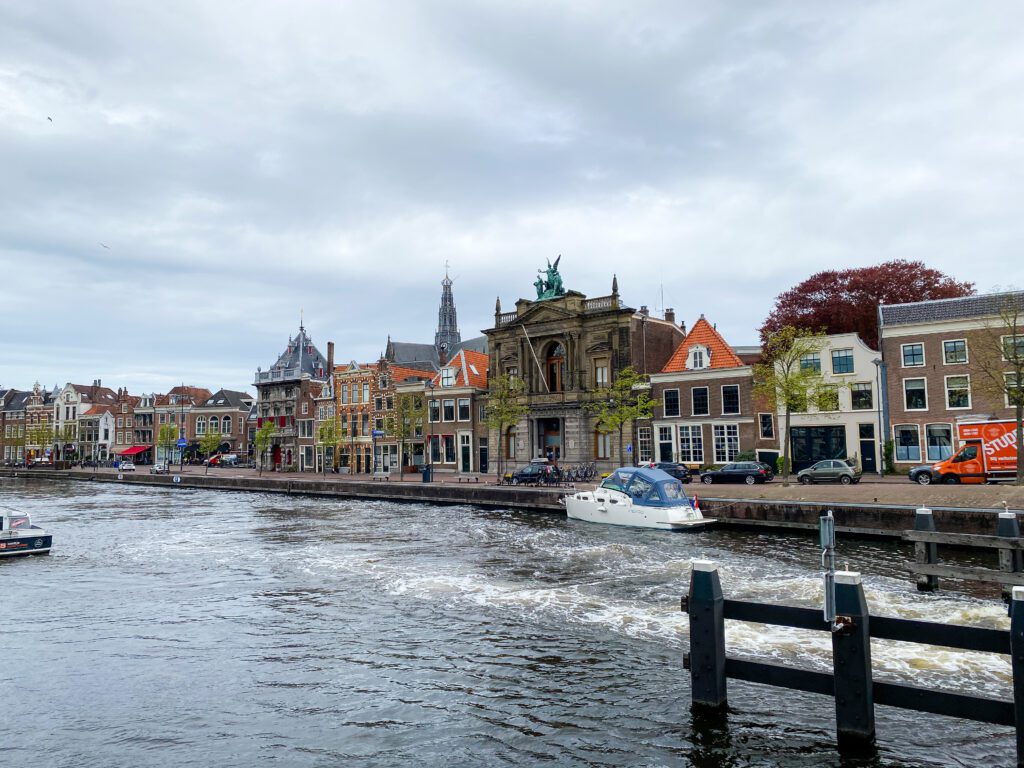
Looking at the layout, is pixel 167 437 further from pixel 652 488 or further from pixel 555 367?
pixel 652 488

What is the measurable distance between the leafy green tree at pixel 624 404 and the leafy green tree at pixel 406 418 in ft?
59.9

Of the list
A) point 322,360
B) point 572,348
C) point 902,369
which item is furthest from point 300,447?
point 902,369

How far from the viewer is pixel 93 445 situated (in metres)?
127

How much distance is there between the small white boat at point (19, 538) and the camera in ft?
87.8

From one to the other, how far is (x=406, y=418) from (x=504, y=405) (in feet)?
51.2

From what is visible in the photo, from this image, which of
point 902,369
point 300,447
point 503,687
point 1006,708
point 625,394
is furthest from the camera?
point 300,447

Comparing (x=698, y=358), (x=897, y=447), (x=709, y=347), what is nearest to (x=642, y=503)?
(x=897, y=447)

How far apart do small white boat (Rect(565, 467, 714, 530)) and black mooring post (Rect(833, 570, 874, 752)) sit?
22.4m

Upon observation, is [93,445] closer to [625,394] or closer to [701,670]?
[625,394]

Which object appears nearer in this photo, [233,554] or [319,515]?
[233,554]

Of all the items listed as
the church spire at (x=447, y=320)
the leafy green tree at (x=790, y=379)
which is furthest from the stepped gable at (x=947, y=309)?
the church spire at (x=447, y=320)

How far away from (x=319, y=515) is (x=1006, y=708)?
37704 mm

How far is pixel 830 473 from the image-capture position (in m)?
40.2

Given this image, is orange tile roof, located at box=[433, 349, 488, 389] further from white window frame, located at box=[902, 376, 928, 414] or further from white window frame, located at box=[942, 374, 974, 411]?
white window frame, located at box=[942, 374, 974, 411]
